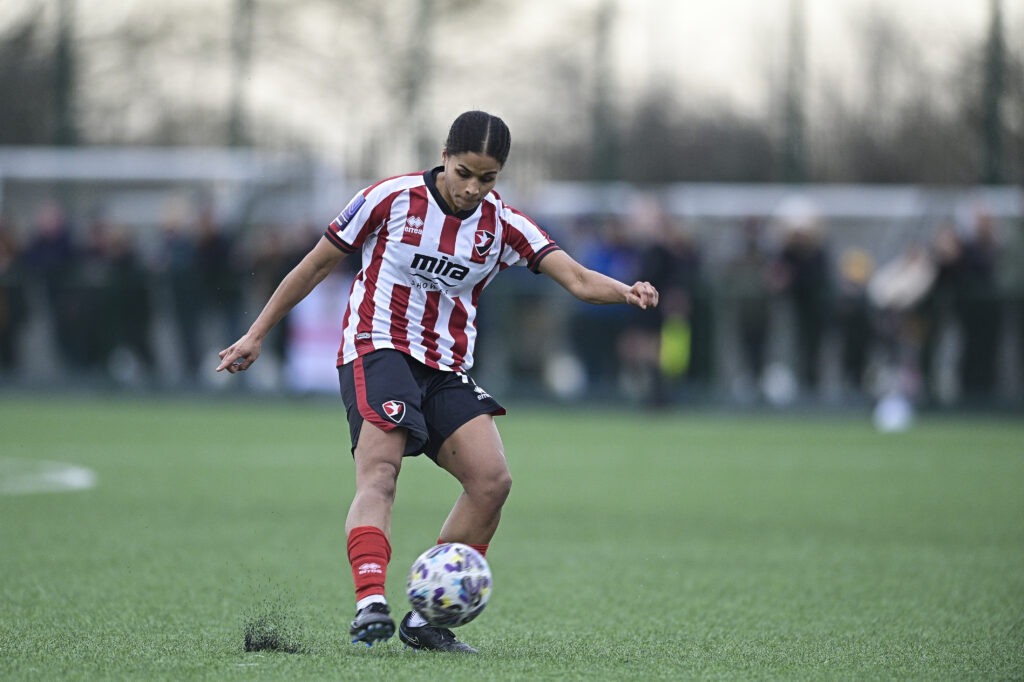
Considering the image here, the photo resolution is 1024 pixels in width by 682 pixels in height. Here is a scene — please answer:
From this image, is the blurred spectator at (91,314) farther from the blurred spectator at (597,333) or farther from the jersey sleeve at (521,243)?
the jersey sleeve at (521,243)

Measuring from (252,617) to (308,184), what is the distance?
56.6 feet

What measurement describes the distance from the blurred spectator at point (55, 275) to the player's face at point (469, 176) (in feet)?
52.9

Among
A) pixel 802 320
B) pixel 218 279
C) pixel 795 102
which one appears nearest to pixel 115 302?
pixel 218 279

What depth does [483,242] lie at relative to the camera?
5.21 m

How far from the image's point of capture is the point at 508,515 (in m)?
9.17

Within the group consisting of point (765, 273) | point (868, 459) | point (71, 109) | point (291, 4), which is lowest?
point (868, 459)

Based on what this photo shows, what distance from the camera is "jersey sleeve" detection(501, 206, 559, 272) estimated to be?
5328mm

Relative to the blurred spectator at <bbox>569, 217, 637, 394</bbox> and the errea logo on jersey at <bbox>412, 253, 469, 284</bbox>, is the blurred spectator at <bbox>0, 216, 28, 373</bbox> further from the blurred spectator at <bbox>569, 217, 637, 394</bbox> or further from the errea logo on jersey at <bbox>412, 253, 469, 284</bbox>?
the errea logo on jersey at <bbox>412, 253, 469, 284</bbox>

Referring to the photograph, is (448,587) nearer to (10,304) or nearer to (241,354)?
(241,354)

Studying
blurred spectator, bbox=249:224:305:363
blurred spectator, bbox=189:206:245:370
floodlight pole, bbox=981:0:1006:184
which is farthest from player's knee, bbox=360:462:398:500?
→ floodlight pole, bbox=981:0:1006:184

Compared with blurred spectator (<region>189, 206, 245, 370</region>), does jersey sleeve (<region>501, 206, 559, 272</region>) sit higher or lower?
higher

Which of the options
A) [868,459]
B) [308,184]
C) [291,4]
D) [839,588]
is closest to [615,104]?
[308,184]

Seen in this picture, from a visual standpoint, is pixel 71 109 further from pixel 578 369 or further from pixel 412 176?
pixel 412 176

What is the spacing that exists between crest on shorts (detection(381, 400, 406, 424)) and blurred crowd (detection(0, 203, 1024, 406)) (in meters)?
12.5
